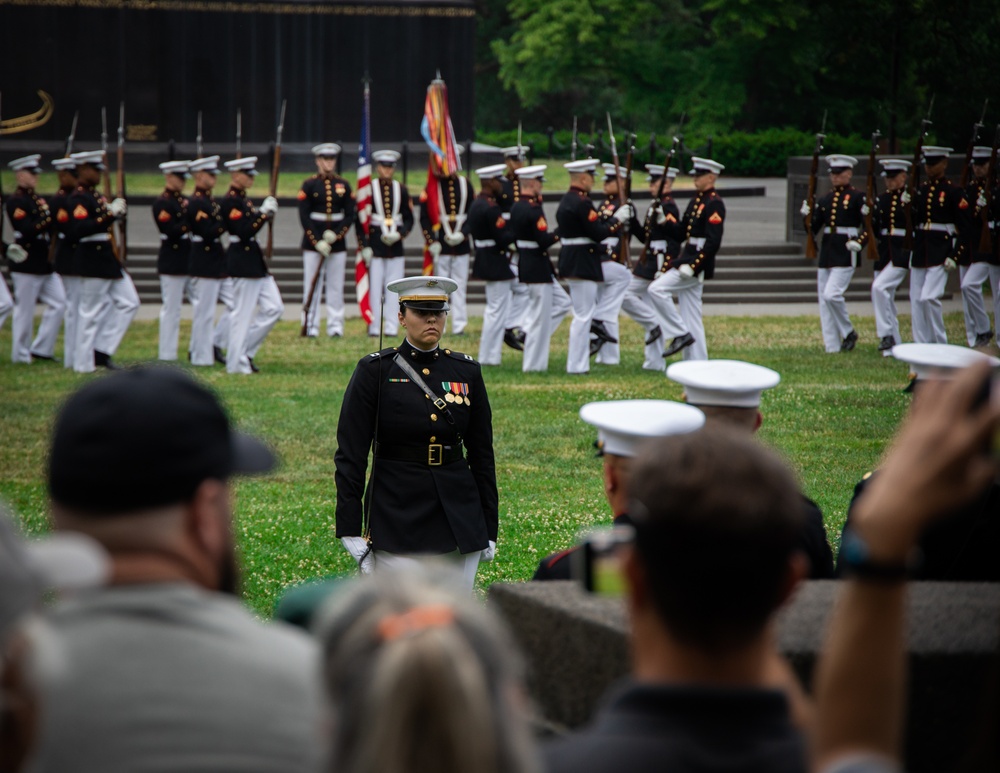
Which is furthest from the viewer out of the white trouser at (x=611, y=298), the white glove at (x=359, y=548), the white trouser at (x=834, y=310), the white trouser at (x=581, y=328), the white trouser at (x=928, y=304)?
the white trouser at (x=834, y=310)

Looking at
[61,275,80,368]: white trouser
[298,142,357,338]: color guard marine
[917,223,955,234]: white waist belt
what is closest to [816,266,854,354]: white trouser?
[917,223,955,234]: white waist belt

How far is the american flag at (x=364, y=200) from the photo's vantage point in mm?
13898

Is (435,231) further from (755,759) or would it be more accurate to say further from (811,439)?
(755,759)

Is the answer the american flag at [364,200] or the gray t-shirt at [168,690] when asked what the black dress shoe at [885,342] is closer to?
the american flag at [364,200]

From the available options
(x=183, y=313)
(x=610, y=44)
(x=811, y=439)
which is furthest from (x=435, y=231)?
(x=610, y=44)

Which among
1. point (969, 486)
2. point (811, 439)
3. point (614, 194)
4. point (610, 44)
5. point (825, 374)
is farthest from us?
point (610, 44)

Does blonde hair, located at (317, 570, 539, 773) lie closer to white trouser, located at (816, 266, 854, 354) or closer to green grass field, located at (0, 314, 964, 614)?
green grass field, located at (0, 314, 964, 614)

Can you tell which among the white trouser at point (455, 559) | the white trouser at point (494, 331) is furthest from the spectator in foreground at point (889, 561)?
the white trouser at point (494, 331)

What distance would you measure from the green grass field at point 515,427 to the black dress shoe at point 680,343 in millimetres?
446

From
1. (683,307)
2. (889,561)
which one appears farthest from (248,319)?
(889,561)

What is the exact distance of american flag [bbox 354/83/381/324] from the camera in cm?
1390

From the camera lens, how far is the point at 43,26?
33.8m

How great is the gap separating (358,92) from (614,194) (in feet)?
56.4

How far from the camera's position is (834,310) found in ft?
59.1
